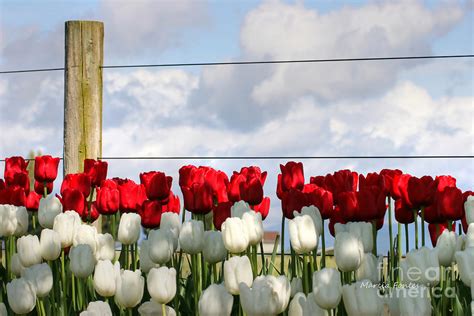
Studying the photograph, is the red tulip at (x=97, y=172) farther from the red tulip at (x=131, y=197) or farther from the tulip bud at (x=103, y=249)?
the tulip bud at (x=103, y=249)

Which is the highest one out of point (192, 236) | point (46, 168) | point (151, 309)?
point (46, 168)

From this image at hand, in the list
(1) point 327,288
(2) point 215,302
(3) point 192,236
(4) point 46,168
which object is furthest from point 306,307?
(4) point 46,168

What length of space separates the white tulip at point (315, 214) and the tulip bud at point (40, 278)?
0.75m

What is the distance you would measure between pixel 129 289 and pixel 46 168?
1.31m

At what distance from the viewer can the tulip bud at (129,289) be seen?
90.0 inches

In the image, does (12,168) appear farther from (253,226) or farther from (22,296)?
(253,226)

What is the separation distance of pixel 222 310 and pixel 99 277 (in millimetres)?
457

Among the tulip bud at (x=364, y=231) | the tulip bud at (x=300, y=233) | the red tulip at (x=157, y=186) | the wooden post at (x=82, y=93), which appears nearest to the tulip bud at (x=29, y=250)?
the red tulip at (x=157, y=186)

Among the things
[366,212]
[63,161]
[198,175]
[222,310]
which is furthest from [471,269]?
[63,161]

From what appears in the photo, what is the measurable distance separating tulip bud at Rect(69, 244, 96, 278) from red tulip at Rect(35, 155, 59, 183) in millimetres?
1015

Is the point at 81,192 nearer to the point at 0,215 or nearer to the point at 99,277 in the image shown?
the point at 0,215

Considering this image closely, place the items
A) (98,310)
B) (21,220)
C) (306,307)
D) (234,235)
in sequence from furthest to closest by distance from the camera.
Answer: (21,220) < (234,235) < (98,310) < (306,307)

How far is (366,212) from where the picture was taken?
245cm

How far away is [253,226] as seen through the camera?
7.75 feet
